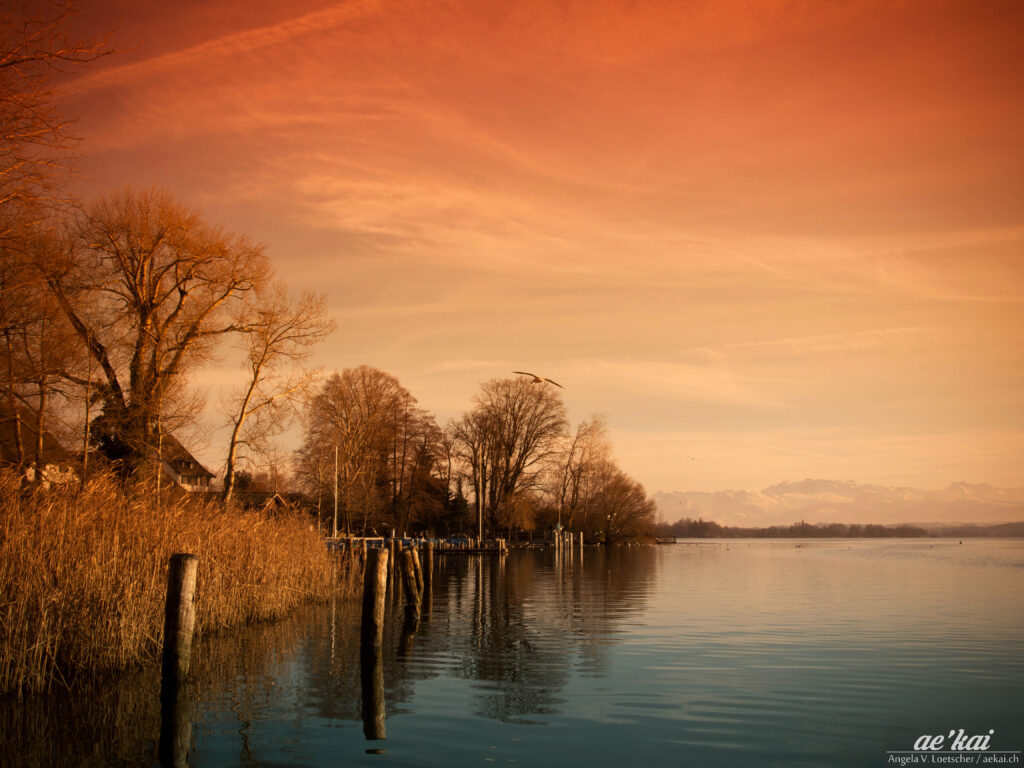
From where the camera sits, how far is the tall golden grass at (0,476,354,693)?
33.7 feet

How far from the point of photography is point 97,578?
11430 millimetres

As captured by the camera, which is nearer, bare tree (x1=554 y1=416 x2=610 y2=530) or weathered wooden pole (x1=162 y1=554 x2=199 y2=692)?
weathered wooden pole (x1=162 y1=554 x2=199 y2=692)

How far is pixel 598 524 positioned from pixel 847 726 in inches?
3110

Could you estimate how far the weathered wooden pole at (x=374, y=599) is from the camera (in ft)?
48.5

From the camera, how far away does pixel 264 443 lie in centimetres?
3362

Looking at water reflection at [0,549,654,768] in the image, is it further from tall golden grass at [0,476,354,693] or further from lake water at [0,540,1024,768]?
tall golden grass at [0,476,354,693]

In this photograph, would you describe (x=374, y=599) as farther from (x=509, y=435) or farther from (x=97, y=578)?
(x=509, y=435)

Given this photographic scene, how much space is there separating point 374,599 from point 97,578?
507cm

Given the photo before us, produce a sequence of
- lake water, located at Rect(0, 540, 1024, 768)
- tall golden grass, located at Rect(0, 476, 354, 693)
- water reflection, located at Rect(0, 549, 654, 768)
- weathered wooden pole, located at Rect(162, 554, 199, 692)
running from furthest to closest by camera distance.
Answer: weathered wooden pole, located at Rect(162, 554, 199, 692)
tall golden grass, located at Rect(0, 476, 354, 693)
water reflection, located at Rect(0, 549, 654, 768)
lake water, located at Rect(0, 540, 1024, 768)

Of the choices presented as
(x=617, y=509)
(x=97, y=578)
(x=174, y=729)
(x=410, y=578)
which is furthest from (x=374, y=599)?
(x=617, y=509)

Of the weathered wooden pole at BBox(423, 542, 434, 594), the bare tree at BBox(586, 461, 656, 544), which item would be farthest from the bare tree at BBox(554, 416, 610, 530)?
the weathered wooden pole at BBox(423, 542, 434, 594)

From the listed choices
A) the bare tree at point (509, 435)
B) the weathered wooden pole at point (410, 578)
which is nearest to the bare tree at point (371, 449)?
the bare tree at point (509, 435)

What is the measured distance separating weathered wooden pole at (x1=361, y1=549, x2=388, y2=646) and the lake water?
0.47 m

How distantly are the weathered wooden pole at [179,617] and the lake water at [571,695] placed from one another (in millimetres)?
466
